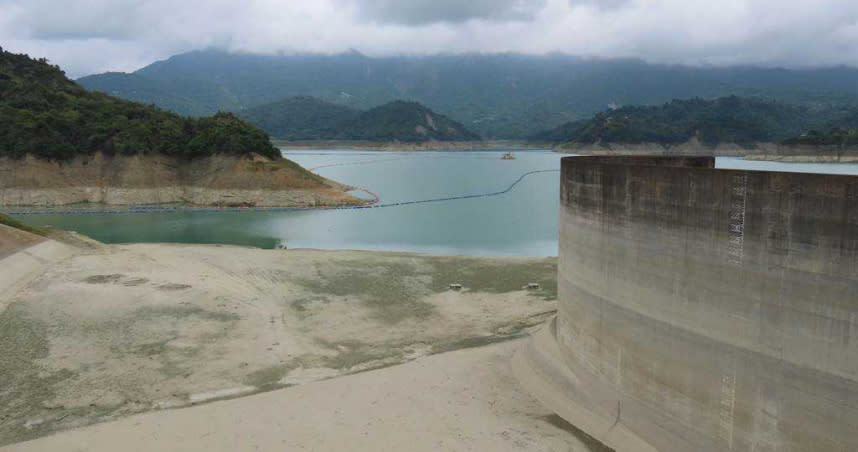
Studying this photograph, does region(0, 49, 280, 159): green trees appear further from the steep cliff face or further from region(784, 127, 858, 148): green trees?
region(784, 127, 858, 148): green trees

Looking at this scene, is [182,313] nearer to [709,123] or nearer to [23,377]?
[23,377]

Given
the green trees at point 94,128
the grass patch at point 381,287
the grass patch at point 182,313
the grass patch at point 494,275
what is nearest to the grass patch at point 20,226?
the grass patch at point 182,313

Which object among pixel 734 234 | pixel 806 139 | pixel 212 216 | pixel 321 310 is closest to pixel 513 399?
pixel 734 234

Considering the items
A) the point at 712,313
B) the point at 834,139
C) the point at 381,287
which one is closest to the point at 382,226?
the point at 381,287

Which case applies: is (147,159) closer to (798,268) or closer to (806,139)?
(798,268)

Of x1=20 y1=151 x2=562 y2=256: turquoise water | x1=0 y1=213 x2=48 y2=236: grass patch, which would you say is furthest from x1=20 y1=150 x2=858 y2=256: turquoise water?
x1=0 y1=213 x2=48 y2=236: grass patch

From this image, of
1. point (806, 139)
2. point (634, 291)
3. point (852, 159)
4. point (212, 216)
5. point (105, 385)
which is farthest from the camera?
point (806, 139)
